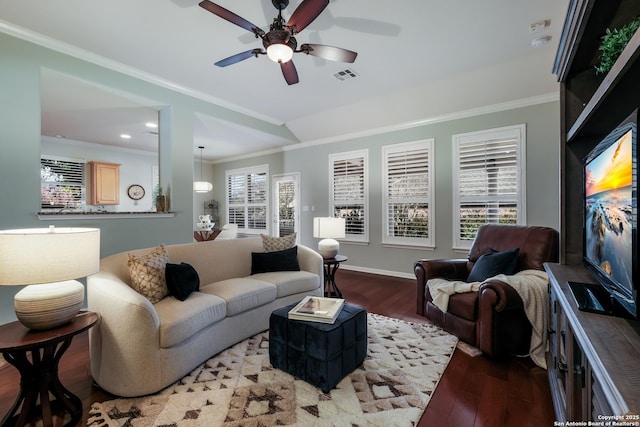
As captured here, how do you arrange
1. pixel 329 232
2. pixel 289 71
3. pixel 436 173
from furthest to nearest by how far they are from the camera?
1. pixel 436 173
2. pixel 329 232
3. pixel 289 71

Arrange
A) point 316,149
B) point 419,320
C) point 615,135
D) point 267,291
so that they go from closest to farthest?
point 615,135
point 267,291
point 419,320
point 316,149

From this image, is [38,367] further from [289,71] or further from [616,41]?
[616,41]

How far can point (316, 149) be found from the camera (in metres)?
6.09

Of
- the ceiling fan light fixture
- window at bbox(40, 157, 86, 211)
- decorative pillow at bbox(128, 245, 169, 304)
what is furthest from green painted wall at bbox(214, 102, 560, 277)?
window at bbox(40, 157, 86, 211)

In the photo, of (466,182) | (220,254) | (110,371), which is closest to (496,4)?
(466,182)

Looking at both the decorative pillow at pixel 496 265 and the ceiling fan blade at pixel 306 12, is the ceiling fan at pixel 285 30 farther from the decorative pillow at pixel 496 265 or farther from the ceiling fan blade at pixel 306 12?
the decorative pillow at pixel 496 265

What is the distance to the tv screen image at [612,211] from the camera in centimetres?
98

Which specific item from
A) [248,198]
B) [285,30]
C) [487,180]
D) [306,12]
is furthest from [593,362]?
[248,198]

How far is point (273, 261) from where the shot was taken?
3.23 m

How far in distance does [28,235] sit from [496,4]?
3.65m

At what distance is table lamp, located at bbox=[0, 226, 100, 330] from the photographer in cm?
141

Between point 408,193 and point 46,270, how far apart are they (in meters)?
4.58

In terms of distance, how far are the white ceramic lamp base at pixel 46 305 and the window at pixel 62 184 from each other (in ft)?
19.8

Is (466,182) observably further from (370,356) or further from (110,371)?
(110,371)
